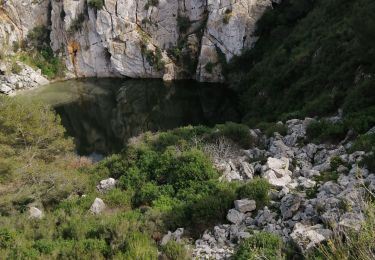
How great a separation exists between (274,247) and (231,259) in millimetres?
A: 1039

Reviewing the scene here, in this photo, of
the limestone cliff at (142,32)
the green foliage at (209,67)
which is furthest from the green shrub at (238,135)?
the green foliage at (209,67)

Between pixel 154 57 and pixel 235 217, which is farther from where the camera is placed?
pixel 154 57

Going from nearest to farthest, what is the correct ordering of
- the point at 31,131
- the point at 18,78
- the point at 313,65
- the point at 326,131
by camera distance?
the point at 326,131
the point at 31,131
the point at 313,65
the point at 18,78

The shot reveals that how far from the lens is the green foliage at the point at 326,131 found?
670 inches

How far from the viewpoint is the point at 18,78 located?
6222 centimetres

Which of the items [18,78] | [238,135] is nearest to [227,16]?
[18,78]

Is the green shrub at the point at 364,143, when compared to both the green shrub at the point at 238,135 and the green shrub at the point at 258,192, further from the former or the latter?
the green shrub at the point at 238,135

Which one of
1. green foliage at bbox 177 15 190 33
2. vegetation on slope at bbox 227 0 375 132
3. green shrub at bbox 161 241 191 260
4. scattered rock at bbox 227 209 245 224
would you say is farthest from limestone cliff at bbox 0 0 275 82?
green shrub at bbox 161 241 191 260

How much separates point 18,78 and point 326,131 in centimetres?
5496

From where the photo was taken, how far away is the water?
4038 centimetres

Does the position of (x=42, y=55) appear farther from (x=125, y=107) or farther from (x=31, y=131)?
(x=31, y=131)

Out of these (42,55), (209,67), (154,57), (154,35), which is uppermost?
(154,35)

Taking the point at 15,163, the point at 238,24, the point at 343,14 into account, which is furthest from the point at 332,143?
the point at 238,24

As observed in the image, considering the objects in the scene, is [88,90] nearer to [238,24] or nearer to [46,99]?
[46,99]
